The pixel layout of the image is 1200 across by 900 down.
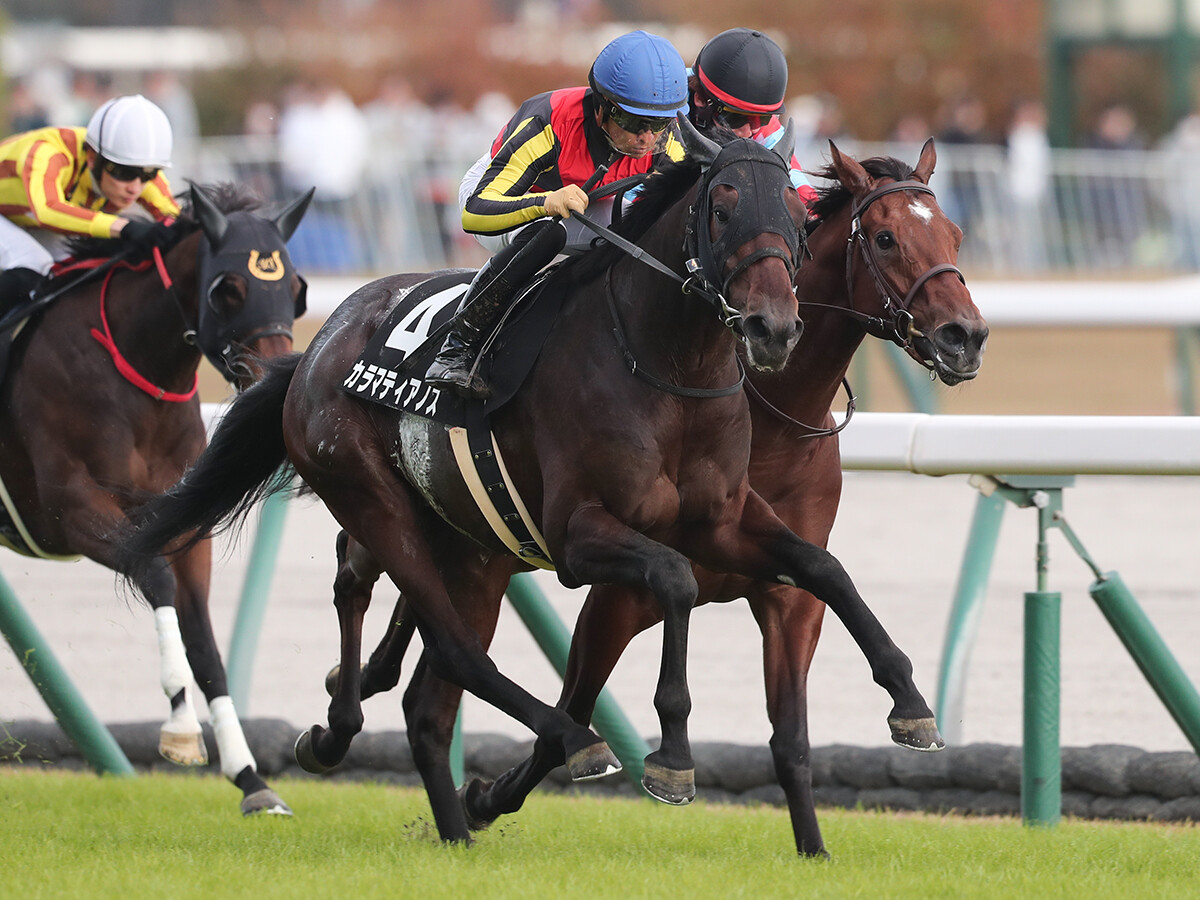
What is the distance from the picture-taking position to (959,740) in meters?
6.10

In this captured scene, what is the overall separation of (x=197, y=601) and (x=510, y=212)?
217 cm

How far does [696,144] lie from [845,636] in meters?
4.67

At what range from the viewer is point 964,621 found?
5938 millimetres

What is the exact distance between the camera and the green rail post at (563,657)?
575cm

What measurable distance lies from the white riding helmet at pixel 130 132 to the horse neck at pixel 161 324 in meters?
0.40

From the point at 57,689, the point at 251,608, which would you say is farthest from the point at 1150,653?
the point at 57,689

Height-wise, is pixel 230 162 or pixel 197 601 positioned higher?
pixel 230 162

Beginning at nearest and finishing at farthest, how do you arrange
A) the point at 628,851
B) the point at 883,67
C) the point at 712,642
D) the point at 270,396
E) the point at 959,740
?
the point at 628,851
the point at 270,396
the point at 959,740
the point at 712,642
the point at 883,67

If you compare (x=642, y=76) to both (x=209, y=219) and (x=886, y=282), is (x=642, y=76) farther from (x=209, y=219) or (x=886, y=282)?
(x=209, y=219)

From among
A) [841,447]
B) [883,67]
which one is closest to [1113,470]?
[841,447]

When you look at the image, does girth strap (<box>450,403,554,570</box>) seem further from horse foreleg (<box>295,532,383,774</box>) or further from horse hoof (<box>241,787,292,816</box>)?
horse hoof (<box>241,787,292,816</box>)

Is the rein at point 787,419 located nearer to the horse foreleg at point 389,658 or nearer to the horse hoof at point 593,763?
the horse hoof at point 593,763

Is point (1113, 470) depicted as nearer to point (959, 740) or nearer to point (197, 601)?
point (959, 740)

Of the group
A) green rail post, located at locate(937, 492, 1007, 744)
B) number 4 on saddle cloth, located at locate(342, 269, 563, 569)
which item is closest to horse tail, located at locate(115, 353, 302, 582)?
number 4 on saddle cloth, located at locate(342, 269, 563, 569)
